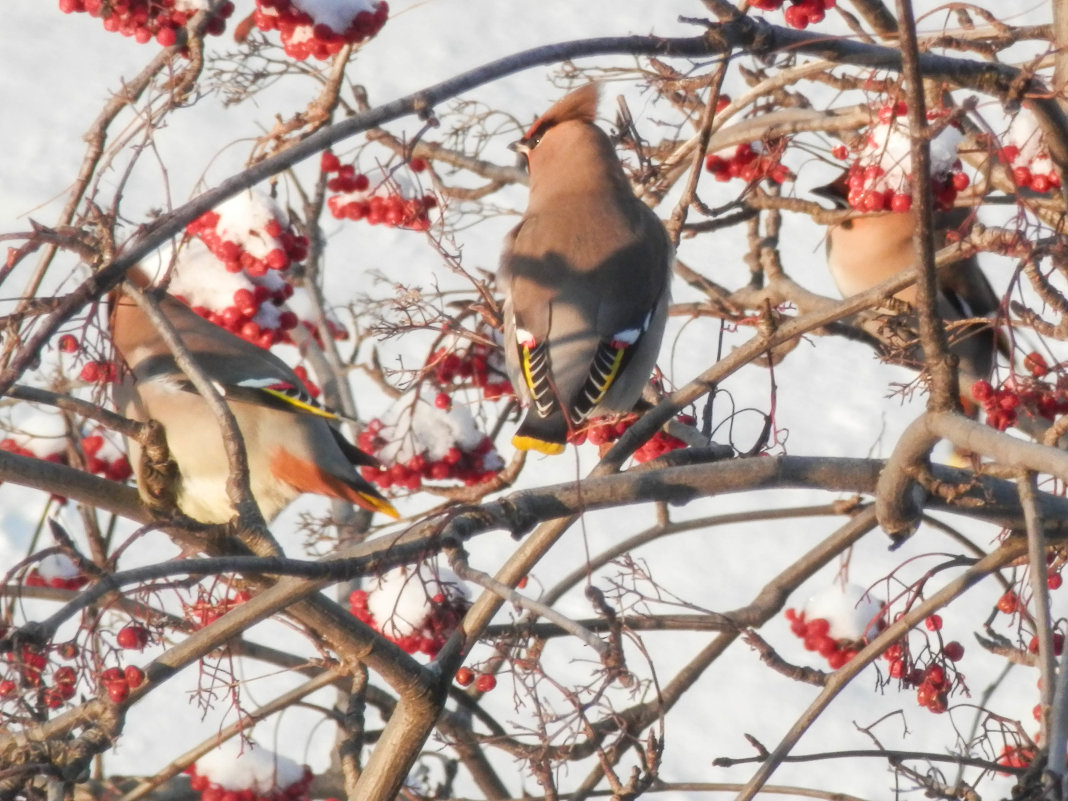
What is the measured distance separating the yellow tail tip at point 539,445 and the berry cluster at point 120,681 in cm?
102

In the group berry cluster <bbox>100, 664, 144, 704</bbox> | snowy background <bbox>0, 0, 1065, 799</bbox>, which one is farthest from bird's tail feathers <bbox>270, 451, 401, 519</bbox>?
berry cluster <bbox>100, 664, 144, 704</bbox>

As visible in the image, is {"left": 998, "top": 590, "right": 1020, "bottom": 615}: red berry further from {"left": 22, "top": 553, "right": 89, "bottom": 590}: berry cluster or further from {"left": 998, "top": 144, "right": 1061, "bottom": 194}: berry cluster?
{"left": 22, "top": 553, "right": 89, "bottom": 590}: berry cluster

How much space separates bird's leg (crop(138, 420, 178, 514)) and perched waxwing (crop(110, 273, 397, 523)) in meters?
1.02

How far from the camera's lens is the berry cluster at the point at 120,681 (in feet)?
5.83

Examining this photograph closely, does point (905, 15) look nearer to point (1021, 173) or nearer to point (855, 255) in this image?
point (1021, 173)

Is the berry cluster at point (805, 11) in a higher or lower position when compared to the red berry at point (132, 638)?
higher

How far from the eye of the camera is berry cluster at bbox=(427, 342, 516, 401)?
3.16 meters

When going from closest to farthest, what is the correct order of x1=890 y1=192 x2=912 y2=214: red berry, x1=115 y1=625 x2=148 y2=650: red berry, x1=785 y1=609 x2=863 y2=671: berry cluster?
1. x1=115 y1=625 x2=148 y2=650: red berry
2. x1=890 y1=192 x2=912 y2=214: red berry
3. x1=785 y1=609 x2=863 y2=671: berry cluster

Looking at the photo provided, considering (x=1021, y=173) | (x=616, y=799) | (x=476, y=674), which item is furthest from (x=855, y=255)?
(x=616, y=799)

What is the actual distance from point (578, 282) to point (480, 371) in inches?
12.2

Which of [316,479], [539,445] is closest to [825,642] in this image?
[539,445]

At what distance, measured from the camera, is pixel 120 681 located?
178 cm

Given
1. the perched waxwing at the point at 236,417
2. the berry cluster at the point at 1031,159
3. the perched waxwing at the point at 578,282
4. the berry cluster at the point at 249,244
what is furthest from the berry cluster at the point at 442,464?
the berry cluster at the point at 1031,159

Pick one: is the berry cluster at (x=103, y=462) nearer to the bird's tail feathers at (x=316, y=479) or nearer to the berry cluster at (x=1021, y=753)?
the bird's tail feathers at (x=316, y=479)
